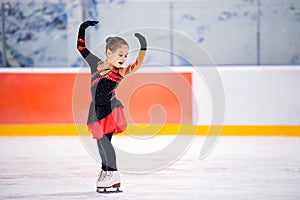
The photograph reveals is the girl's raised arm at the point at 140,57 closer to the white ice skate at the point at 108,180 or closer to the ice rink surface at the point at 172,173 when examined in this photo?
the white ice skate at the point at 108,180

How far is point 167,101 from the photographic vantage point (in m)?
9.22

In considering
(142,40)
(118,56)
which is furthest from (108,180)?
(142,40)

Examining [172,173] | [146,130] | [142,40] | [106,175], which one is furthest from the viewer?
[146,130]

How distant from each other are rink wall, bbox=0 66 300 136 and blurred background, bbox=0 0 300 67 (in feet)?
0.59

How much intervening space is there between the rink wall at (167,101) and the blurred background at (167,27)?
18 cm

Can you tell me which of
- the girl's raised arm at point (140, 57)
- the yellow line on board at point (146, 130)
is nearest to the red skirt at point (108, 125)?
the girl's raised arm at point (140, 57)

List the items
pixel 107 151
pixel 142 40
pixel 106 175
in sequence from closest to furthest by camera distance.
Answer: pixel 142 40
pixel 107 151
pixel 106 175

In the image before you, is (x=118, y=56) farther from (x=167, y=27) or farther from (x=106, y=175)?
(x=167, y=27)

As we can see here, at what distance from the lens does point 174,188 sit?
5203 mm

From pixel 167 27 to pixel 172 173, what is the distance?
3.52m

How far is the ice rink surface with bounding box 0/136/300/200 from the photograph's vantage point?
494 cm

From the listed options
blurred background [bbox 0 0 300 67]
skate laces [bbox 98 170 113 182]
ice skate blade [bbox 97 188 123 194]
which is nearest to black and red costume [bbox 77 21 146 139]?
skate laces [bbox 98 170 113 182]

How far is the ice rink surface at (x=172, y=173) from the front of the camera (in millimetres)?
4938

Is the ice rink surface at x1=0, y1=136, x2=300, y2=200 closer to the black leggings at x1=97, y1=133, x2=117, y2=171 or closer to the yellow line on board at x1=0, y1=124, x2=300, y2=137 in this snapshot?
the black leggings at x1=97, y1=133, x2=117, y2=171
